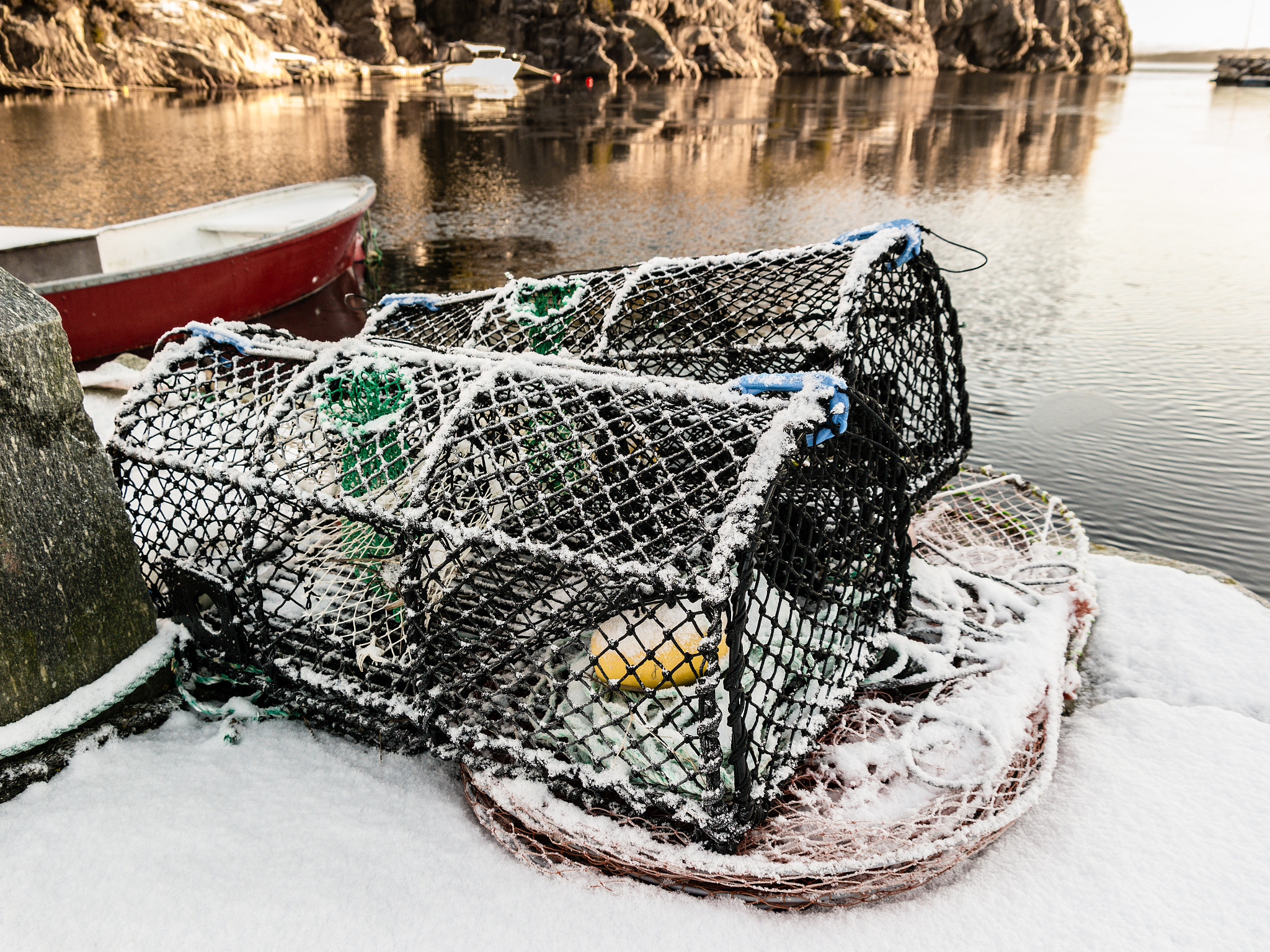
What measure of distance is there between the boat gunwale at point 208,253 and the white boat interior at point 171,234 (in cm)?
3

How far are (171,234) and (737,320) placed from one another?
893cm

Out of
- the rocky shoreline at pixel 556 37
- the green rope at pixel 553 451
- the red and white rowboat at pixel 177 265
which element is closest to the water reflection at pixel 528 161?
the red and white rowboat at pixel 177 265

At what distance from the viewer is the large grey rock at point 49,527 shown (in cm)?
235

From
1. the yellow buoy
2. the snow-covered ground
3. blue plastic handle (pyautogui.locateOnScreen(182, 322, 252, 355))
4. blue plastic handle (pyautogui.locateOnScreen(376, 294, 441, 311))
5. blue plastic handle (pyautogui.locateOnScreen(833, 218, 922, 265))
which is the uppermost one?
blue plastic handle (pyautogui.locateOnScreen(833, 218, 922, 265))

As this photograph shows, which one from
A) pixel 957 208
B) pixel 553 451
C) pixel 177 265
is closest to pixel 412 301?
pixel 553 451

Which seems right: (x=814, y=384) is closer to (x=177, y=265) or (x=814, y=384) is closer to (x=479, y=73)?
(x=177, y=265)

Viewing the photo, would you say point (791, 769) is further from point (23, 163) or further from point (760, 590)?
point (23, 163)

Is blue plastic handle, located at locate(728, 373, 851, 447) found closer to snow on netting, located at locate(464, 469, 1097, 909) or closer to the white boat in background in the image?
snow on netting, located at locate(464, 469, 1097, 909)

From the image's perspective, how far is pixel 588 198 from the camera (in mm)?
16734

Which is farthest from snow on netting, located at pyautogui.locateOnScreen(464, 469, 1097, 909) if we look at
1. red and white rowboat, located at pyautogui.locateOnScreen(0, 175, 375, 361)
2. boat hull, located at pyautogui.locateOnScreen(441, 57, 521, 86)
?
boat hull, located at pyautogui.locateOnScreen(441, 57, 521, 86)

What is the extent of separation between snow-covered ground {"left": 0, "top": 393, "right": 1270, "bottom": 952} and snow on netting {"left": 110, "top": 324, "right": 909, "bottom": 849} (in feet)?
0.72

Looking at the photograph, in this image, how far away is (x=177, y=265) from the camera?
790 centimetres

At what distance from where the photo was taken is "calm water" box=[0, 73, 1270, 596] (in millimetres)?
7090

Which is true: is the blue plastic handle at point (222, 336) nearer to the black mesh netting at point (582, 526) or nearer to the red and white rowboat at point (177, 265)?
the black mesh netting at point (582, 526)
